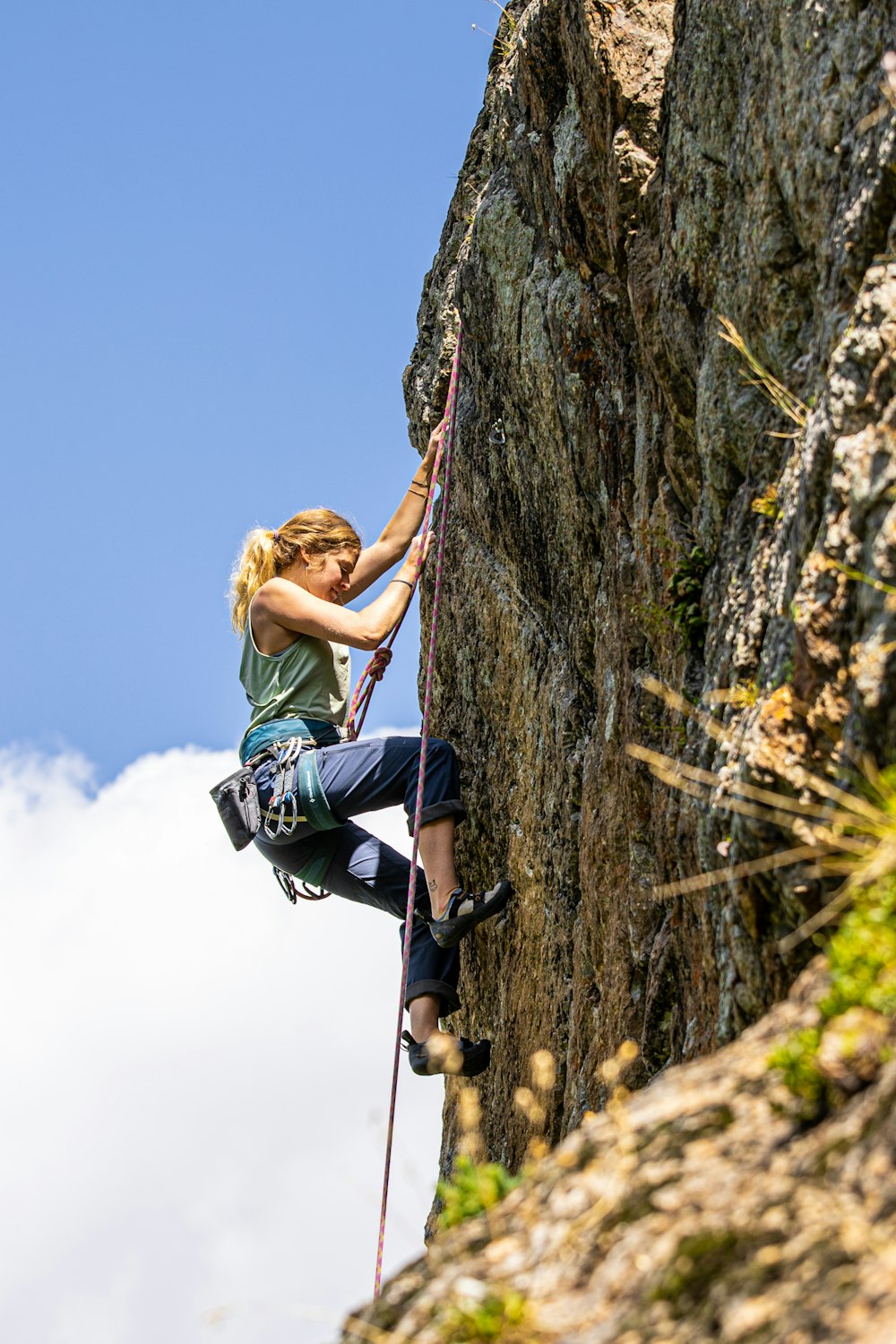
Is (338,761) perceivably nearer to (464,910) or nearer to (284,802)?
(284,802)

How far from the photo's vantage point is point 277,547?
342 inches

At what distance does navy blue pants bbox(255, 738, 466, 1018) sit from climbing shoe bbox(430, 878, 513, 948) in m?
0.29

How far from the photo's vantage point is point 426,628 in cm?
1133

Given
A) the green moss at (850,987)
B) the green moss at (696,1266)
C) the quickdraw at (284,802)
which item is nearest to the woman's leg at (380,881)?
the quickdraw at (284,802)

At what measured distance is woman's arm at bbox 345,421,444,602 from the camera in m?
9.05

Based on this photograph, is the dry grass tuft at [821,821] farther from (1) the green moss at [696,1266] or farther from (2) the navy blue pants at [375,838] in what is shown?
(2) the navy blue pants at [375,838]

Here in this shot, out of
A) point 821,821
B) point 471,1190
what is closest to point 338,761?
point 821,821

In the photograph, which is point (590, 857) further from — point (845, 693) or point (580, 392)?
point (845, 693)

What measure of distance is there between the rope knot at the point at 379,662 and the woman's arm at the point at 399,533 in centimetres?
48

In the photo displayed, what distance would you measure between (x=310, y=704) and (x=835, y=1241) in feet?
19.3

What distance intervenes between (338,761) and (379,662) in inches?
45.4

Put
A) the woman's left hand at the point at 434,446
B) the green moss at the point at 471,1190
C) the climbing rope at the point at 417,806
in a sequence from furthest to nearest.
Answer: the woman's left hand at the point at 434,446
the climbing rope at the point at 417,806
the green moss at the point at 471,1190

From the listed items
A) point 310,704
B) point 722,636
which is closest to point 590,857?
point 310,704

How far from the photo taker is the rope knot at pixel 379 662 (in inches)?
348
